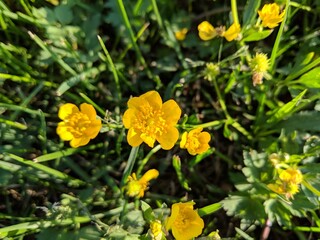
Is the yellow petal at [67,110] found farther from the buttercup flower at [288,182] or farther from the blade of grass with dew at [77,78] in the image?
the buttercup flower at [288,182]

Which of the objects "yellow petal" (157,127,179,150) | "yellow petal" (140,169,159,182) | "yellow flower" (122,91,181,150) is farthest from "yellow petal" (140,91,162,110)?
"yellow petal" (140,169,159,182)

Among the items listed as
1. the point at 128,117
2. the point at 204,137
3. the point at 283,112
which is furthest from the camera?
the point at 283,112

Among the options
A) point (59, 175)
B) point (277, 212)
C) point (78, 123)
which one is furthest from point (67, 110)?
point (277, 212)

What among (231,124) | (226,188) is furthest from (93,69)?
(226,188)

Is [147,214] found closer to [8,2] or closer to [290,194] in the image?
[290,194]

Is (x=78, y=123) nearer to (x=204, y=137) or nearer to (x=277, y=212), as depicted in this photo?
(x=204, y=137)

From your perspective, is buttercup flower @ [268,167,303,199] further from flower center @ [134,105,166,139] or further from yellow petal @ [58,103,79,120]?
yellow petal @ [58,103,79,120]

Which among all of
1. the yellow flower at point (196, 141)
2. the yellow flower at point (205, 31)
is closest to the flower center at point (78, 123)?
the yellow flower at point (196, 141)
